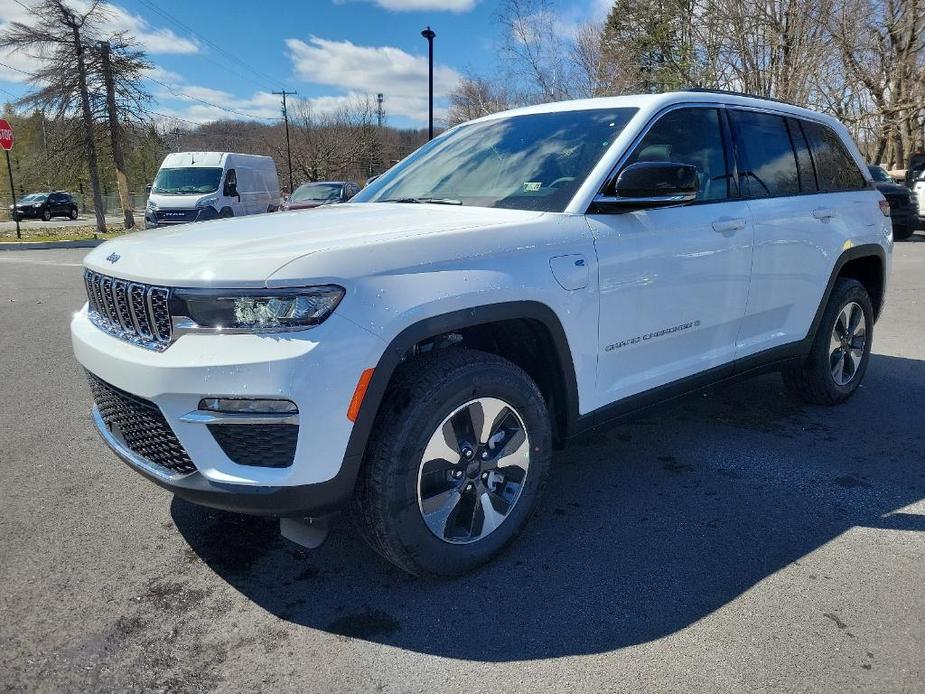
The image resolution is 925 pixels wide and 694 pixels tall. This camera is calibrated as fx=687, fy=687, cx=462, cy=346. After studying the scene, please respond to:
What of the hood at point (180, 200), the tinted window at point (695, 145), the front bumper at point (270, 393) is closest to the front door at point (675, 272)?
the tinted window at point (695, 145)

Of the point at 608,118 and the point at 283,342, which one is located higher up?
the point at 608,118

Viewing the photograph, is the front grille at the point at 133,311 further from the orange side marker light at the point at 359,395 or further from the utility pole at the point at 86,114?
the utility pole at the point at 86,114

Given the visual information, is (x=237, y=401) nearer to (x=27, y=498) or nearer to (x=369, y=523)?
(x=369, y=523)

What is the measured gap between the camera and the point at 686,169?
2.85 m

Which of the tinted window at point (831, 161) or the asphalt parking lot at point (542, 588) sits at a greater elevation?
the tinted window at point (831, 161)

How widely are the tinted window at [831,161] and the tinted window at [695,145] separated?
1.05m

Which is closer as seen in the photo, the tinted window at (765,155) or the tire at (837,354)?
the tinted window at (765,155)

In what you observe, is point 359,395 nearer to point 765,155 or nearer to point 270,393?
point 270,393

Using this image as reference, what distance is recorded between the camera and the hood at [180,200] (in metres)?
17.9

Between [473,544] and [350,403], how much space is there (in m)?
0.85

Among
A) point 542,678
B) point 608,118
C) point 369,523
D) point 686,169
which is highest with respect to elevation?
point 608,118

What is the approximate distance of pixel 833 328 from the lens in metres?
4.40

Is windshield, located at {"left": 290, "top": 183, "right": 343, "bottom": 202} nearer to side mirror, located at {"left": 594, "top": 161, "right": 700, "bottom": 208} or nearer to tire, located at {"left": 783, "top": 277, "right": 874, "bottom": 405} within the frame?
tire, located at {"left": 783, "top": 277, "right": 874, "bottom": 405}

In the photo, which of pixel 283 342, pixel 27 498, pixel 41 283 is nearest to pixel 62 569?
pixel 27 498
